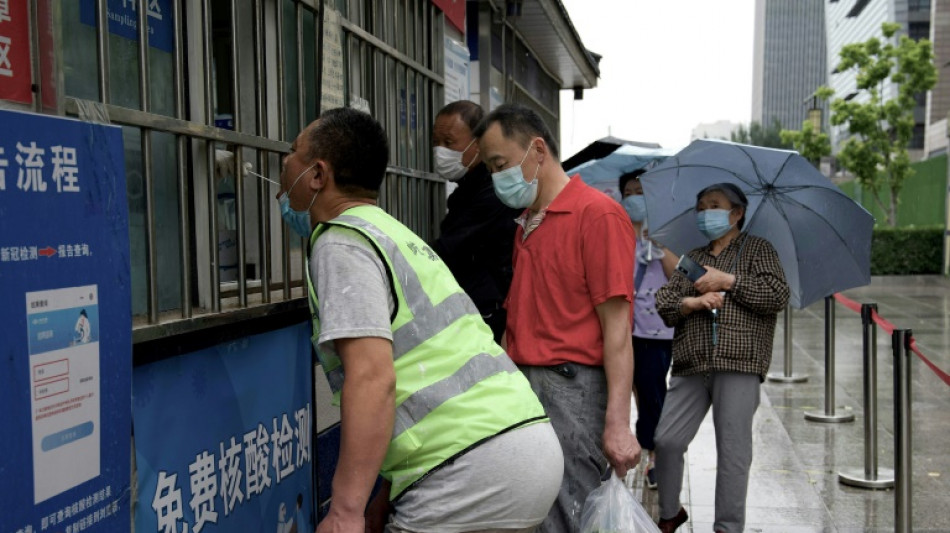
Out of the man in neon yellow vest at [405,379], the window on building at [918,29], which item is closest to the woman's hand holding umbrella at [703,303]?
the man in neon yellow vest at [405,379]

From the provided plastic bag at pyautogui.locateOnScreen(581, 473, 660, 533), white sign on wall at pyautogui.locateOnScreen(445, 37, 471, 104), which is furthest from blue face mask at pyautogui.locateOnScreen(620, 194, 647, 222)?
plastic bag at pyautogui.locateOnScreen(581, 473, 660, 533)

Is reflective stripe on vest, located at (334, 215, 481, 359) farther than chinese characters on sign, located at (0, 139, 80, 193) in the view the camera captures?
Yes

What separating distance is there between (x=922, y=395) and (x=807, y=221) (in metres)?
4.69

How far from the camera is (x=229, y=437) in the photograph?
3.24 m

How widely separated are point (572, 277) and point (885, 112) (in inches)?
1204

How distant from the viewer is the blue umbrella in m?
9.36

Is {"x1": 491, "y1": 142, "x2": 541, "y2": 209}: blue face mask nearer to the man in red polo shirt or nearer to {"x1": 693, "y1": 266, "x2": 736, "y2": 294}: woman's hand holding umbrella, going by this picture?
the man in red polo shirt

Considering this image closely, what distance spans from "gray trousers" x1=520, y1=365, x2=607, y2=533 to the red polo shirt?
7 centimetres

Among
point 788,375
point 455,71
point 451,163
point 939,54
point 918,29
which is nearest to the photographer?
point 451,163

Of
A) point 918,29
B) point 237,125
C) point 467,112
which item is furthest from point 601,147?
point 918,29

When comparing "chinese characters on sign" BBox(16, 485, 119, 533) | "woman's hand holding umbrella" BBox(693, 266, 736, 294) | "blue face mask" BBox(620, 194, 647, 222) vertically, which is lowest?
"chinese characters on sign" BBox(16, 485, 119, 533)

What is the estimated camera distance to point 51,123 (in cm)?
223

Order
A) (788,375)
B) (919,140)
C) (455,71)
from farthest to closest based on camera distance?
(919,140) < (788,375) < (455,71)

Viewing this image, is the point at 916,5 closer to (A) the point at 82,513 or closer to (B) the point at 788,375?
(B) the point at 788,375
